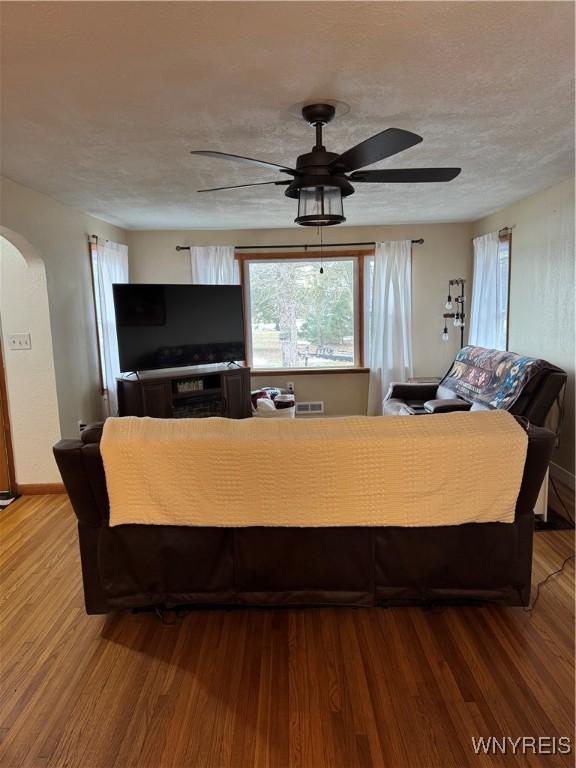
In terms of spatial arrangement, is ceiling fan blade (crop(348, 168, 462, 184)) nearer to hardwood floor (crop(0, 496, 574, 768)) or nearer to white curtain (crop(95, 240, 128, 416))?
hardwood floor (crop(0, 496, 574, 768))

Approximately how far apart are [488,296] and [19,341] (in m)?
4.26

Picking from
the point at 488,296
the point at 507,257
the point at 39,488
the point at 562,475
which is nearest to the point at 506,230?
the point at 507,257

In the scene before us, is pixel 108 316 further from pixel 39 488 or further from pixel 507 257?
pixel 507 257

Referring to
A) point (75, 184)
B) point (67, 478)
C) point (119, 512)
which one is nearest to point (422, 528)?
point (119, 512)

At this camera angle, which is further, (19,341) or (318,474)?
(19,341)

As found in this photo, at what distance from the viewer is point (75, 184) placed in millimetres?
3402

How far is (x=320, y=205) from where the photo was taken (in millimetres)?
2266

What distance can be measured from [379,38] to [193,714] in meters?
2.40

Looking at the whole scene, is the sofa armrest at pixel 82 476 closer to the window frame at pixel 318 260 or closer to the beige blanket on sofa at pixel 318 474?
the beige blanket on sofa at pixel 318 474

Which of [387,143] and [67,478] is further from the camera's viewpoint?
[67,478]

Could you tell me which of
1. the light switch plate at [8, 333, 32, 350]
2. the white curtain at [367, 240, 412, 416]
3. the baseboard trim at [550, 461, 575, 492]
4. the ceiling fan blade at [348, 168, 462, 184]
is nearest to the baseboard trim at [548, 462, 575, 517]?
the baseboard trim at [550, 461, 575, 492]

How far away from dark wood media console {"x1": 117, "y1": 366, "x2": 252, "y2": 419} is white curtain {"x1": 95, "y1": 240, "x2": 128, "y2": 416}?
0.18 m

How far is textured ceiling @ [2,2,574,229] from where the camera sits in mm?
1503

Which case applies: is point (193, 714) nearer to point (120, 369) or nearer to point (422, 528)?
point (422, 528)
